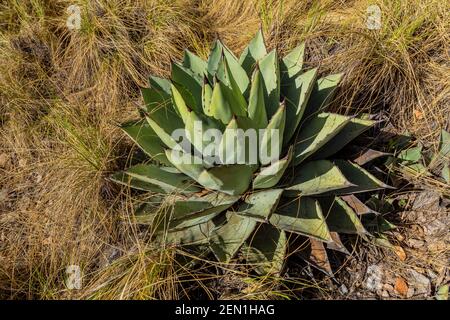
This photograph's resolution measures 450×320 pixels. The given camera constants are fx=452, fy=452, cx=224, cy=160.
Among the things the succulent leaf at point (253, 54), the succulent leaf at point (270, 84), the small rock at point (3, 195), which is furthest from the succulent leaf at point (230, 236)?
the small rock at point (3, 195)

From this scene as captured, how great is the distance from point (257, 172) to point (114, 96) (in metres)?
1.23

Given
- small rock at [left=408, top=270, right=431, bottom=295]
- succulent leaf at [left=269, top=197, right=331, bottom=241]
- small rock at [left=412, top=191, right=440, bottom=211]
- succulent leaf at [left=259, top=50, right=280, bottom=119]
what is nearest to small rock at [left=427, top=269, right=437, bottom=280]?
small rock at [left=408, top=270, right=431, bottom=295]

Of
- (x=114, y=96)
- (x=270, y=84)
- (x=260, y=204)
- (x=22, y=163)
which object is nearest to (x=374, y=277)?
A: (x=260, y=204)

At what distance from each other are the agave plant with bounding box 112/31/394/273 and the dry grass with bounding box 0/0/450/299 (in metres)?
0.17

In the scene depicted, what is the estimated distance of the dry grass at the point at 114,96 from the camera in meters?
2.05

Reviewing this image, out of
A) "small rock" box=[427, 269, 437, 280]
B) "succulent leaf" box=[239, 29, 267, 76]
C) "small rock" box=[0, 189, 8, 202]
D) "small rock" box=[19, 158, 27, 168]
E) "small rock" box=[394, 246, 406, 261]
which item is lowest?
"small rock" box=[427, 269, 437, 280]

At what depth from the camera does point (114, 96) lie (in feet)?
8.79

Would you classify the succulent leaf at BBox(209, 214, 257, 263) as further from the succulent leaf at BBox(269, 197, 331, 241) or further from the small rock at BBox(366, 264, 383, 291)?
the small rock at BBox(366, 264, 383, 291)

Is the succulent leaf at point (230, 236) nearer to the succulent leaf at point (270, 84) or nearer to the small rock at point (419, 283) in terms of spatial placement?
the succulent leaf at point (270, 84)

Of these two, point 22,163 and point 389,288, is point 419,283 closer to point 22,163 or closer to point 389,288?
point 389,288

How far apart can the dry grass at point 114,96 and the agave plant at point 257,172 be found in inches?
6.7

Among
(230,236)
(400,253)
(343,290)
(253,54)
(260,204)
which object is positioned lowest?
(343,290)

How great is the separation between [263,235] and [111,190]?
84cm

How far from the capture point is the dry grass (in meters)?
2.05
